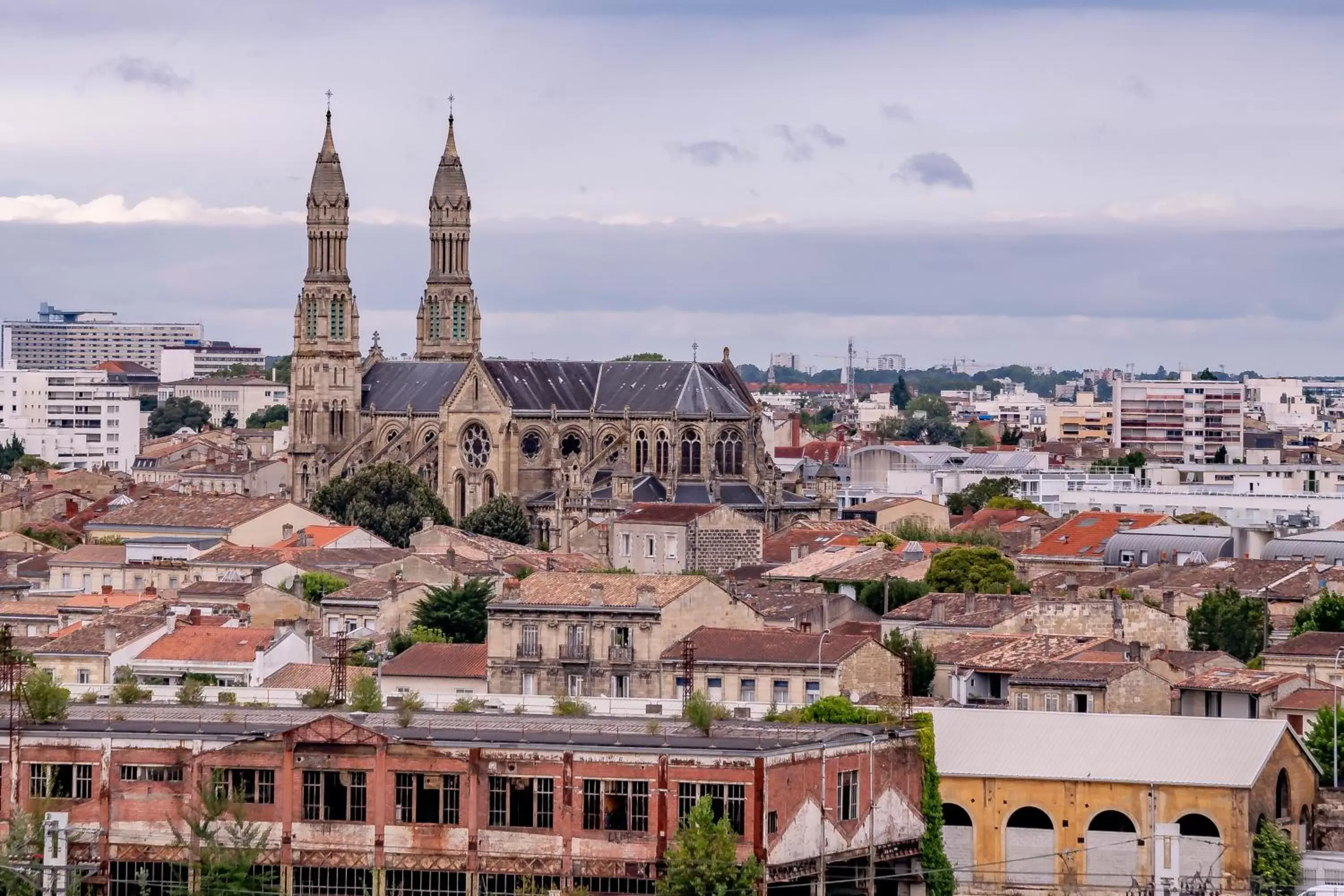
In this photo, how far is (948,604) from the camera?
99938 mm

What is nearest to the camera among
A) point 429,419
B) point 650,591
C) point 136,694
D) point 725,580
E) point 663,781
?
point 663,781

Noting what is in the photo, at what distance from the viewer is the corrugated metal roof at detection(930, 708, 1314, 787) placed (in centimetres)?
7162

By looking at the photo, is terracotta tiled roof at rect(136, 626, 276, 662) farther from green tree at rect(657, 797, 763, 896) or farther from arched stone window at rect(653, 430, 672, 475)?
arched stone window at rect(653, 430, 672, 475)

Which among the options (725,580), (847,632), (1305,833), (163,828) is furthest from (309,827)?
(725,580)

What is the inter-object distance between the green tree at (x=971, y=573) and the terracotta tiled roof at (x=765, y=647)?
2380 centimetres

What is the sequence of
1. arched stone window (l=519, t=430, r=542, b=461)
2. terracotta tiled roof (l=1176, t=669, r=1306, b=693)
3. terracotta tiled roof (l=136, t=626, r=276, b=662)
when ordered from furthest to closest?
arched stone window (l=519, t=430, r=542, b=461)
terracotta tiled roof (l=136, t=626, r=276, b=662)
terracotta tiled roof (l=1176, t=669, r=1306, b=693)

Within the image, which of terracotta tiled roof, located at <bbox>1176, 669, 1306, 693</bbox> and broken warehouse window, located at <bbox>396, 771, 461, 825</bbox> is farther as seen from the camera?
terracotta tiled roof, located at <bbox>1176, 669, 1306, 693</bbox>

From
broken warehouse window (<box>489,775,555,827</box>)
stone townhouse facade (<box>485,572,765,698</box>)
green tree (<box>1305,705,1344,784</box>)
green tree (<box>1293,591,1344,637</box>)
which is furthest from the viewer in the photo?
green tree (<box>1293,591,1344,637</box>)

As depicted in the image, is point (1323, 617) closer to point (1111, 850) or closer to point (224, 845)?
point (1111, 850)

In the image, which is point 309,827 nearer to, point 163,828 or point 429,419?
point 163,828

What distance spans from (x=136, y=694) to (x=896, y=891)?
18.0m

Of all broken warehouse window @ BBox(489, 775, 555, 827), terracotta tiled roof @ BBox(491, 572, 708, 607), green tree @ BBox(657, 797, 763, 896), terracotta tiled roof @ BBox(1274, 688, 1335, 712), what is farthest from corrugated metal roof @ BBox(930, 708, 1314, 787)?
terracotta tiled roof @ BBox(491, 572, 708, 607)

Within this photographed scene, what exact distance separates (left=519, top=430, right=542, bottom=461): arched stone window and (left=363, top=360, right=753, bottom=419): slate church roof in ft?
3.57

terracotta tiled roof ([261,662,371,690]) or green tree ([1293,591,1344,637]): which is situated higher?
green tree ([1293,591,1344,637])
